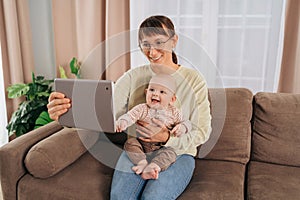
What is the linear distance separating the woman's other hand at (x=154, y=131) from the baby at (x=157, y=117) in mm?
17

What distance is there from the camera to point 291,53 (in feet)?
6.26

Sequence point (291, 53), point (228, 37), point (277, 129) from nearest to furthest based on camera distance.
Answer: point (277, 129), point (291, 53), point (228, 37)

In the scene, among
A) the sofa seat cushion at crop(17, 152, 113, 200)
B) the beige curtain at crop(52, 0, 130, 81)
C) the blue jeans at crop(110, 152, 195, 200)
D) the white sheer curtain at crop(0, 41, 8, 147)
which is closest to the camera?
the blue jeans at crop(110, 152, 195, 200)

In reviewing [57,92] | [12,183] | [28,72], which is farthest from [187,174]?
[28,72]

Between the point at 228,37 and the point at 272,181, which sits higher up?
the point at 228,37

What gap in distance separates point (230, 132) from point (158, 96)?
0.50 m

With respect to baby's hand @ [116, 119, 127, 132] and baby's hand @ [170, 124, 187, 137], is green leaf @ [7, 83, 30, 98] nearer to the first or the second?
baby's hand @ [116, 119, 127, 132]

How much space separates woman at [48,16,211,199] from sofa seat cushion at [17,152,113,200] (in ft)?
0.28

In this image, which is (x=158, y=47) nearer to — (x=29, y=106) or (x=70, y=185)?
(x=70, y=185)

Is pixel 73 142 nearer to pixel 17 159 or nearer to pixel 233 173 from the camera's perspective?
pixel 17 159

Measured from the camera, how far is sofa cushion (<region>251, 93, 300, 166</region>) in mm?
1498

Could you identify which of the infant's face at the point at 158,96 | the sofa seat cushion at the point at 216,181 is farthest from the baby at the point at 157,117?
the sofa seat cushion at the point at 216,181

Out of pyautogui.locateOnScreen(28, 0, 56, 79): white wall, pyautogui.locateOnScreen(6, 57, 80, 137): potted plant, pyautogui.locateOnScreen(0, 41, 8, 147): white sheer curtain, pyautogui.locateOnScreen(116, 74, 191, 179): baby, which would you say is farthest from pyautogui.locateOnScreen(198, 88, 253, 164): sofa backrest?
pyautogui.locateOnScreen(0, 41, 8, 147): white sheer curtain

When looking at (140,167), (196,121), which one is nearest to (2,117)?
(140,167)
